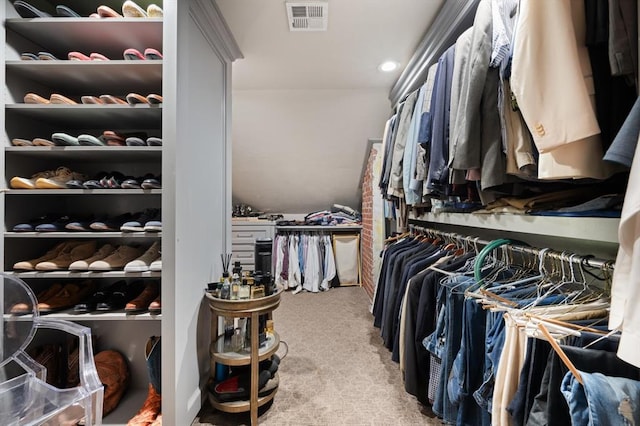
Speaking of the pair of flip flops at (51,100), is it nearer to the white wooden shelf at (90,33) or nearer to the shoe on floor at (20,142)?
the shoe on floor at (20,142)

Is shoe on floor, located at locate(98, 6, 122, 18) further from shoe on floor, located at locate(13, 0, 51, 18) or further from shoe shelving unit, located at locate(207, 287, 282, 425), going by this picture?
shoe shelving unit, located at locate(207, 287, 282, 425)

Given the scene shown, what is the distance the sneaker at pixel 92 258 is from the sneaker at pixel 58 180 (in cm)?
37

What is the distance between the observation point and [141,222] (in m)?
1.37

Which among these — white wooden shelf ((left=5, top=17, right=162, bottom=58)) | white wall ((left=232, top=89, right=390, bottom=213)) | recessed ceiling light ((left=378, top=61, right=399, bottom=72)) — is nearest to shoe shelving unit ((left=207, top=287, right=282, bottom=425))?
white wooden shelf ((left=5, top=17, right=162, bottom=58))

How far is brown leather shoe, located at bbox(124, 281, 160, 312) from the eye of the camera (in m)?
1.30

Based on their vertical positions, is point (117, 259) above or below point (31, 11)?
below

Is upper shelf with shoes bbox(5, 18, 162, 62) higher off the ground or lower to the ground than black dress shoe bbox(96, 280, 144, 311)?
higher

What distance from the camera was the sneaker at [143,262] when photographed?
1.29 m

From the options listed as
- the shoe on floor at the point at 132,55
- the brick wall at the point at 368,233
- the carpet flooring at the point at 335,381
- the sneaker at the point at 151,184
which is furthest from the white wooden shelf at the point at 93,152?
the brick wall at the point at 368,233

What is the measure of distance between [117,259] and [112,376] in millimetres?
655

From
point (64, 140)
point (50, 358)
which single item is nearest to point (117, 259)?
point (64, 140)

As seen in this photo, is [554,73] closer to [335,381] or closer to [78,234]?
[335,381]

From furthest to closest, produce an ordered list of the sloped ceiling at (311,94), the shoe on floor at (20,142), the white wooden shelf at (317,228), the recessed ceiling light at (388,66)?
the white wooden shelf at (317,228) → the recessed ceiling light at (388,66) → the sloped ceiling at (311,94) → the shoe on floor at (20,142)

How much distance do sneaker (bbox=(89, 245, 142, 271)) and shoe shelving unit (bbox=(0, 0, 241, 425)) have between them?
0.17ft
